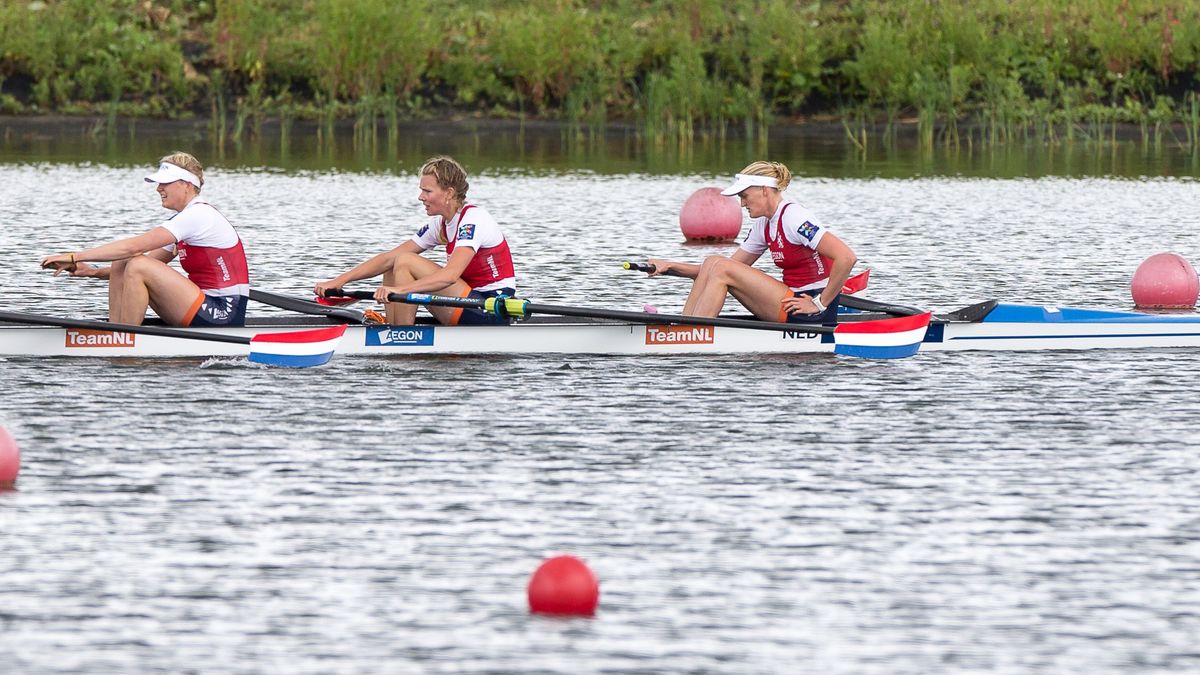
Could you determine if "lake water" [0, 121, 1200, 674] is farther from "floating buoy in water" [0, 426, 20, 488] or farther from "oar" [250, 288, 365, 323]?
"oar" [250, 288, 365, 323]

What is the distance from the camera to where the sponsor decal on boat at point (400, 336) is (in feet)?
44.4

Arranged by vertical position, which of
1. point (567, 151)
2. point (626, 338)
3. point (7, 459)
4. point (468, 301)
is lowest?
point (7, 459)

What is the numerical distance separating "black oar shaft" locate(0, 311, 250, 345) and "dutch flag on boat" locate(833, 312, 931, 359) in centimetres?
376

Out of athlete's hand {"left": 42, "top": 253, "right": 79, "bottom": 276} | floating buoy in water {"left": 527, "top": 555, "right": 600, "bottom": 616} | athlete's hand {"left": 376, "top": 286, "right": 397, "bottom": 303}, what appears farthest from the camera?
athlete's hand {"left": 376, "top": 286, "right": 397, "bottom": 303}

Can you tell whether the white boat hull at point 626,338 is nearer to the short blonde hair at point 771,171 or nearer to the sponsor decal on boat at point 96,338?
the sponsor decal on boat at point 96,338

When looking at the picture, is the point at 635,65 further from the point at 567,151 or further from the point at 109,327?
the point at 109,327

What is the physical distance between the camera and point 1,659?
7.04 m

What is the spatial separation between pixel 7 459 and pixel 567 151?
28.6 metres

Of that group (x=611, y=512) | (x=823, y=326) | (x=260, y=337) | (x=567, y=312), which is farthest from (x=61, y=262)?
(x=611, y=512)

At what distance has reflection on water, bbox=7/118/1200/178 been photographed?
111 ft

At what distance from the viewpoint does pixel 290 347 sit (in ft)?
42.4

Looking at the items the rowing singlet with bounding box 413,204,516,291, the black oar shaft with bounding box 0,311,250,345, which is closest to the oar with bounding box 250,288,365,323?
the rowing singlet with bounding box 413,204,516,291

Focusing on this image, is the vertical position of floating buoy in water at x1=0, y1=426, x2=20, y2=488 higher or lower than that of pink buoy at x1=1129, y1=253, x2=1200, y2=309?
lower

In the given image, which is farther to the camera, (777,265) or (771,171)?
(777,265)
